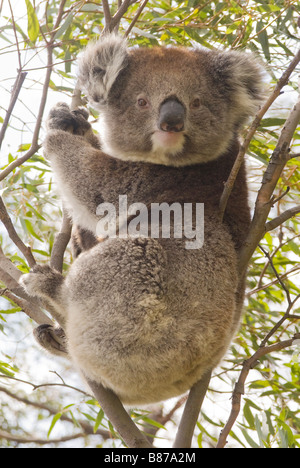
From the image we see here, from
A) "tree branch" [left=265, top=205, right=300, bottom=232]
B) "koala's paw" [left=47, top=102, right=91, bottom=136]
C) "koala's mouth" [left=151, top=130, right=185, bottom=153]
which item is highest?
"koala's paw" [left=47, top=102, right=91, bottom=136]

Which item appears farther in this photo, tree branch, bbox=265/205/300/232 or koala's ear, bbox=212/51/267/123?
koala's ear, bbox=212/51/267/123

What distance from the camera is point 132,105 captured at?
9.34ft

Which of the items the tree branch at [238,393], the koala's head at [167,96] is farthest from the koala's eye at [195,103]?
the tree branch at [238,393]

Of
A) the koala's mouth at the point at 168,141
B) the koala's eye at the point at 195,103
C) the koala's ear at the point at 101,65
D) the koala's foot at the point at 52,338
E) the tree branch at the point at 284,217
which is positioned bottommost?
the koala's foot at the point at 52,338

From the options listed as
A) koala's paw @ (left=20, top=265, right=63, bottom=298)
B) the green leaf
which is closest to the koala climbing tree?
koala's paw @ (left=20, top=265, right=63, bottom=298)

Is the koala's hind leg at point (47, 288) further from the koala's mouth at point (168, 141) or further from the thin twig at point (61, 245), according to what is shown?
the koala's mouth at point (168, 141)

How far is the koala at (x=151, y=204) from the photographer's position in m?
2.36

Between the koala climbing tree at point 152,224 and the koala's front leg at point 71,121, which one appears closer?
the koala climbing tree at point 152,224

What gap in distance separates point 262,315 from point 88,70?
2066 mm

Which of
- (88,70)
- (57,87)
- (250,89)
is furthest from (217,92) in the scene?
(57,87)

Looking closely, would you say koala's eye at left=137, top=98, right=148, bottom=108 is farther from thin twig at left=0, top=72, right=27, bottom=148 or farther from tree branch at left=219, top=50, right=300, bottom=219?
tree branch at left=219, top=50, right=300, bottom=219

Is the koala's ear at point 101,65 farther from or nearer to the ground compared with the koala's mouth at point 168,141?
farther from the ground

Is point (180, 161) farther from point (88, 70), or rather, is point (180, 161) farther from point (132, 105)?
point (88, 70)

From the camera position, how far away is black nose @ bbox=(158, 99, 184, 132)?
8.43ft
